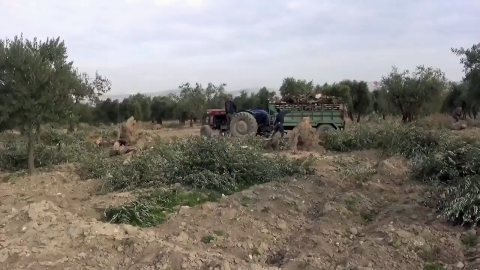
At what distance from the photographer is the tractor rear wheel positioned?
16578 mm

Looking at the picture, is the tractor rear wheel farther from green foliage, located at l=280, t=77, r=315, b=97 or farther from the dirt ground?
green foliage, located at l=280, t=77, r=315, b=97

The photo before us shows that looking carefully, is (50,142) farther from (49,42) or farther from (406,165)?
(406,165)

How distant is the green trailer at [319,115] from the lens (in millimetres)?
17016

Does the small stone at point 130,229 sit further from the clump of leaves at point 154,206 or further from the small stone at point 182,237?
the small stone at point 182,237

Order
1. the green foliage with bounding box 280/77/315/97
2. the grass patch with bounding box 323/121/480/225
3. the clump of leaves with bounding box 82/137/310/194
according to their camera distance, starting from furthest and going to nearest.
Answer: the green foliage with bounding box 280/77/315/97
the clump of leaves with bounding box 82/137/310/194
the grass patch with bounding box 323/121/480/225

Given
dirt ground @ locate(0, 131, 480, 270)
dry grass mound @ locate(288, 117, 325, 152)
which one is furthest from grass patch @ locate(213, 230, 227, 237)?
dry grass mound @ locate(288, 117, 325, 152)

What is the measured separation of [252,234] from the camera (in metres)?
6.01

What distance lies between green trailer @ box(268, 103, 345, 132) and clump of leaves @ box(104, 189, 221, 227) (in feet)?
32.1

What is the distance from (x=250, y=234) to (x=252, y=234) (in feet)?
0.09

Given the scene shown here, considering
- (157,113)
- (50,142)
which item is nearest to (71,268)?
(50,142)

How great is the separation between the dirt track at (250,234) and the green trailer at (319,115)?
907 centimetres

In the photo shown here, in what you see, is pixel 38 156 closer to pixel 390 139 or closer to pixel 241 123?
pixel 241 123

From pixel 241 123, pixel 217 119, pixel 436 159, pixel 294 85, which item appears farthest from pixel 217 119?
pixel 294 85

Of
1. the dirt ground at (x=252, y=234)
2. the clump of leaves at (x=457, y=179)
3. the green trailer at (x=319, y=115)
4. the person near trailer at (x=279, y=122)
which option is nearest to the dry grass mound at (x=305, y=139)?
the person near trailer at (x=279, y=122)
